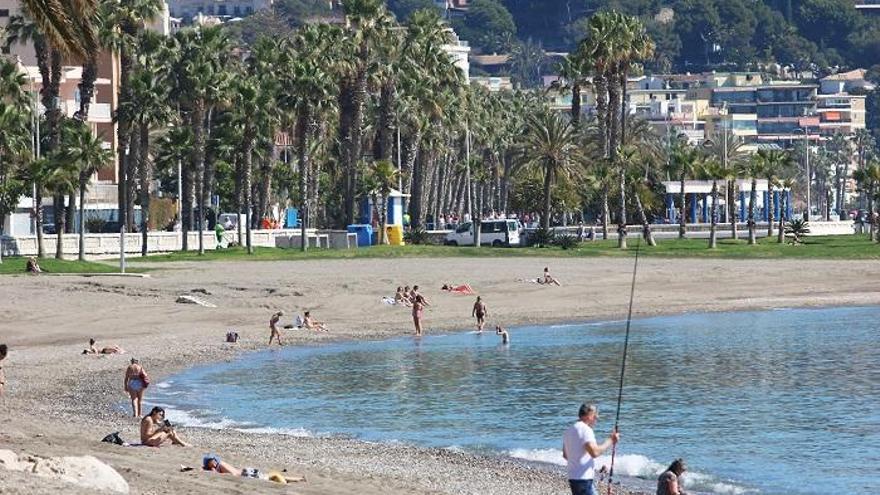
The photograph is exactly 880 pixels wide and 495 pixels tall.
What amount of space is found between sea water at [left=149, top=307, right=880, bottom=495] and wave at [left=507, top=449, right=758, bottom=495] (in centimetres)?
5

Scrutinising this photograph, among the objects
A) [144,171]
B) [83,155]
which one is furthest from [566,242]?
[83,155]

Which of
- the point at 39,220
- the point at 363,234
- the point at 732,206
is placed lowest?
the point at 363,234

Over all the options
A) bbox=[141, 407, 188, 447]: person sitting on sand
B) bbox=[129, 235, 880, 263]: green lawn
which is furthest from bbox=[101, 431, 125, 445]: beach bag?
bbox=[129, 235, 880, 263]: green lawn

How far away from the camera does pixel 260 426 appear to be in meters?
34.0

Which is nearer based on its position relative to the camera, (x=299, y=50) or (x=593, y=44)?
(x=299, y=50)

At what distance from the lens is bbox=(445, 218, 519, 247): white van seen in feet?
291

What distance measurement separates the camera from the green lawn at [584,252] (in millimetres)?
74312

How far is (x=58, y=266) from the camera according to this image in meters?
63.1

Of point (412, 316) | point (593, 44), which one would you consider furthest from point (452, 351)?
point (593, 44)

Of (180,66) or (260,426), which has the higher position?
(180,66)

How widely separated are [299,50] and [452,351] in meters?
44.9

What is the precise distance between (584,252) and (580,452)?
61.3m

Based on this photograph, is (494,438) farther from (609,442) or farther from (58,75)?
(58,75)

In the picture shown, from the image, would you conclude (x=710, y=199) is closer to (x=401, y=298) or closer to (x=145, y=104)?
(x=145, y=104)
